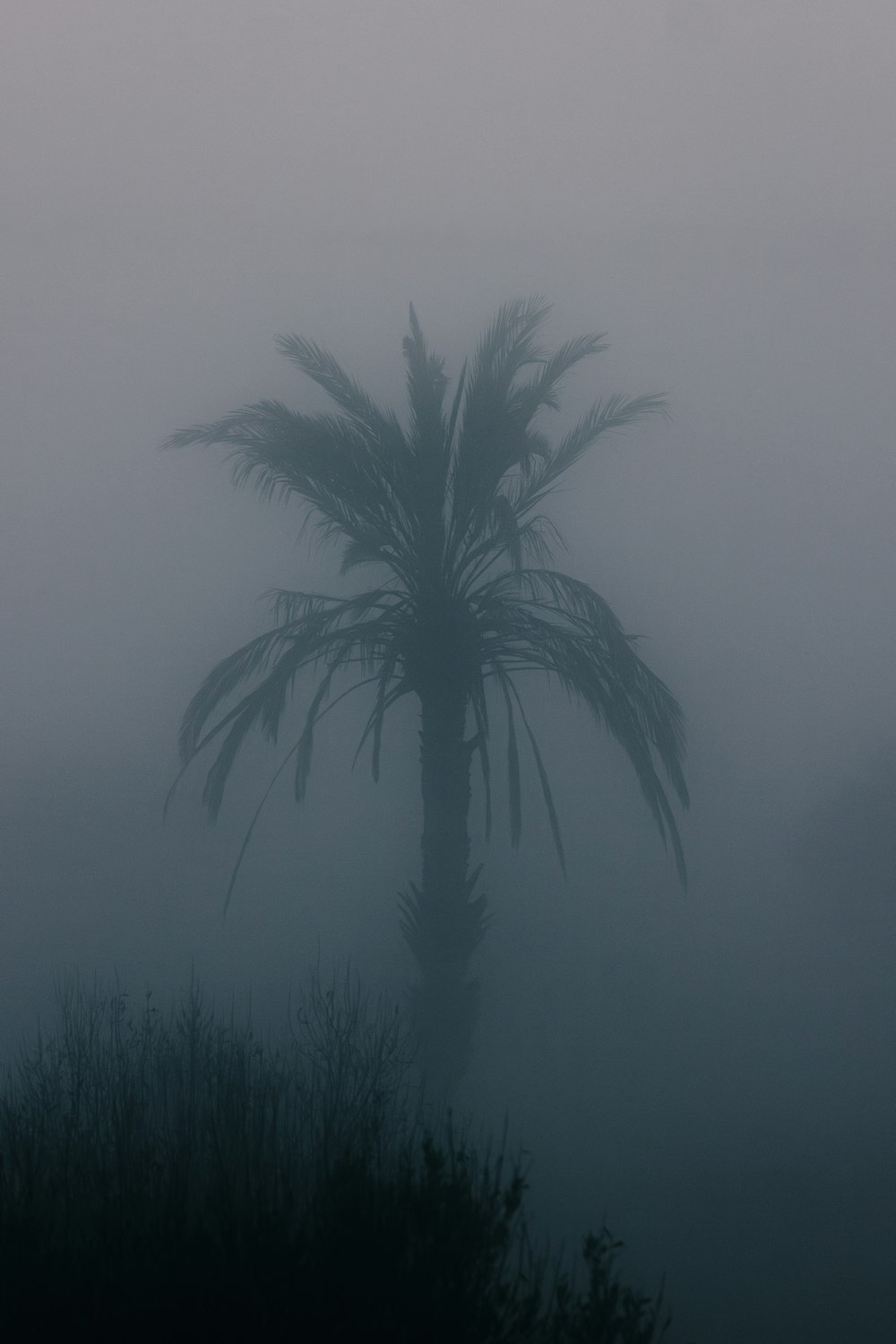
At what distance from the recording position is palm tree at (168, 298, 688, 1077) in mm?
12133

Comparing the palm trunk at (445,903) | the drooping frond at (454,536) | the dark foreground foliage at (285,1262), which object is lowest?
the dark foreground foliage at (285,1262)

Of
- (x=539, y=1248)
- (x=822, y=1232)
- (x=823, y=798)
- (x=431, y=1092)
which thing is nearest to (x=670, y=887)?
(x=823, y=798)

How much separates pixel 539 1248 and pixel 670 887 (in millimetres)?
10196

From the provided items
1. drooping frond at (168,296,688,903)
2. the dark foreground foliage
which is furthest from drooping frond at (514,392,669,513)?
the dark foreground foliage

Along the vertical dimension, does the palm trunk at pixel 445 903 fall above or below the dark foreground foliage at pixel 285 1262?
above

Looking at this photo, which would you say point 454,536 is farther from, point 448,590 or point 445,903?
point 445,903

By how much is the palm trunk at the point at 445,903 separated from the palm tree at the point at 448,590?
18mm

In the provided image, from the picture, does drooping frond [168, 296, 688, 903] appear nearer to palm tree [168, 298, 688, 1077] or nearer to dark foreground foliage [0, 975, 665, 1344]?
palm tree [168, 298, 688, 1077]

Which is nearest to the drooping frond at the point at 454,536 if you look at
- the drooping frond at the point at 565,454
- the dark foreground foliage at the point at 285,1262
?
the drooping frond at the point at 565,454

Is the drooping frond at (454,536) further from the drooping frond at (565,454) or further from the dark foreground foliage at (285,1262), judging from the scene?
the dark foreground foliage at (285,1262)

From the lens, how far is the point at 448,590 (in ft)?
40.6

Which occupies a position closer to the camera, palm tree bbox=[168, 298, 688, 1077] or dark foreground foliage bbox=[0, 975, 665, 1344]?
dark foreground foliage bbox=[0, 975, 665, 1344]

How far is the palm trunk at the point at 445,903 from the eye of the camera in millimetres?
12148

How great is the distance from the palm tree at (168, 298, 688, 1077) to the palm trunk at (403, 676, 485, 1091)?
2 cm
